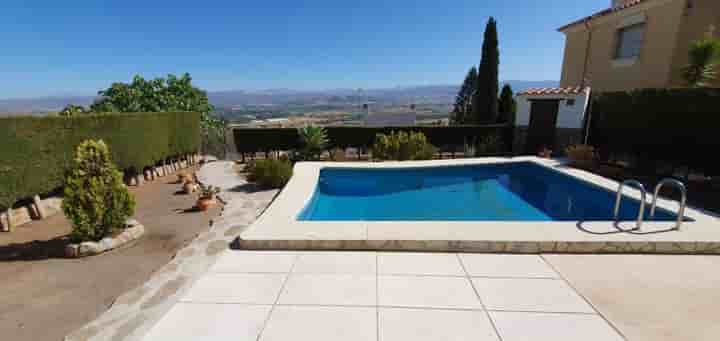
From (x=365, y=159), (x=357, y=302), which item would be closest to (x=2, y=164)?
(x=357, y=302)

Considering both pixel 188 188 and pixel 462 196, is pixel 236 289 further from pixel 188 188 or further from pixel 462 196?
pixel 462 196

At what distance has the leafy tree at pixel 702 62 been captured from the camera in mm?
9336

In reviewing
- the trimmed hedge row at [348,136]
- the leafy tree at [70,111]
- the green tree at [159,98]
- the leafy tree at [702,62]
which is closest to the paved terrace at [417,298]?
the leafy tree at [70,111]

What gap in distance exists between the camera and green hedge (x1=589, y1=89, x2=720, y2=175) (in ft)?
26.6

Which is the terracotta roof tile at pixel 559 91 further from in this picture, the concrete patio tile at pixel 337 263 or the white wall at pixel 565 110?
the concrete patio tile at pixel 337 263

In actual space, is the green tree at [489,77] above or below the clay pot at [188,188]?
above

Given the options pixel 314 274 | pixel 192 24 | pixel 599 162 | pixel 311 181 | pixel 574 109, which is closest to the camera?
pixel 314 274

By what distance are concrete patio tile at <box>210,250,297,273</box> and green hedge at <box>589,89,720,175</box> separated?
11367mm

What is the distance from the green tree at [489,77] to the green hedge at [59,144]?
16.6m

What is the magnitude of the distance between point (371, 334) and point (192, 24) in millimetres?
30523

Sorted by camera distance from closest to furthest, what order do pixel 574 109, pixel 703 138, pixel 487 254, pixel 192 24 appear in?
pixel 487 254 < pixel 703 138 < pixel 574 109 < pixel 192 24

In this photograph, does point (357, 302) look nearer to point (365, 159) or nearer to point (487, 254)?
point (487, 254)

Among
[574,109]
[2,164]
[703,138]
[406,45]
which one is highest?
[406,45]

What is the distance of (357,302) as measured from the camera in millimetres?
3328
